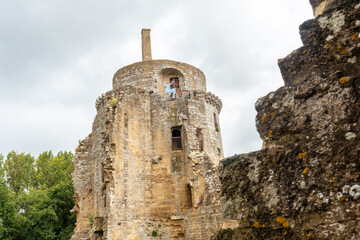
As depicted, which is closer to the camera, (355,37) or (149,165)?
(355,37)

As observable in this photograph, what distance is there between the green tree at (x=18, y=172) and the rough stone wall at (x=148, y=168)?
1933 cm

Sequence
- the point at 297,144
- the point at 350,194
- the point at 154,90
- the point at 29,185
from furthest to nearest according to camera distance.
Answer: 1. the point at 29,185
2. the point at 154,90
3. the point at 297,144
4. the point at 350,194

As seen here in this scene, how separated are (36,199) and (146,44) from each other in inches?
648

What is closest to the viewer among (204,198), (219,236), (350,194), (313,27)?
(350,194)

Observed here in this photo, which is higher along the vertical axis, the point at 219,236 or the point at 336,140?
the point at 336,140

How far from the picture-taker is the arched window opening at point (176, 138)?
19.3 metres

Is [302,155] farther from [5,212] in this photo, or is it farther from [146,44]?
[5,212]

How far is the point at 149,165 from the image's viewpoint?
18.3 m

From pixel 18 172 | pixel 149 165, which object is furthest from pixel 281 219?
pixel 18 172

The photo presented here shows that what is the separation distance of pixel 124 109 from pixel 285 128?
1604 centimetres

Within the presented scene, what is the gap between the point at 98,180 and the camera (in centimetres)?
1753

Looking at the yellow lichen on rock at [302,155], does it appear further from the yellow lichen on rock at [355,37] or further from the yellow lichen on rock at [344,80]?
the yellow lichen on rock at [355,37]

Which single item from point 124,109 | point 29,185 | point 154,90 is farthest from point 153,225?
point 29,185

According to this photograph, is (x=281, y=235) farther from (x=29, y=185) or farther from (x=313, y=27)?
(x=29, y=185)
